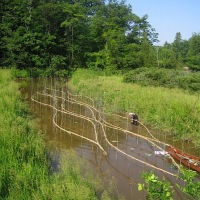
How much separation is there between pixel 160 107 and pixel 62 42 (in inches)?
755

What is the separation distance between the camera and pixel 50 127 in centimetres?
Answer: 996

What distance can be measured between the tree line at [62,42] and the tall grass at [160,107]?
11.0 metres

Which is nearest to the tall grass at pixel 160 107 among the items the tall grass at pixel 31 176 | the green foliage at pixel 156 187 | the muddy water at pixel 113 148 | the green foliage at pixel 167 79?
the muddy water at pixel 113 148

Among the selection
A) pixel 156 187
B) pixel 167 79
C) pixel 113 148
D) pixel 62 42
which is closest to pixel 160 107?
pixel 113 148

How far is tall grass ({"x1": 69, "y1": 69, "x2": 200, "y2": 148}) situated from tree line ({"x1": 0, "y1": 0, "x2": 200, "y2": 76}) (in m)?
11.0

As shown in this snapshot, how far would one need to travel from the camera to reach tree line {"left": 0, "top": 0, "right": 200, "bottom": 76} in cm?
2467

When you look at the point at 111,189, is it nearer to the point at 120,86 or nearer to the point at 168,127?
the point at 168,127

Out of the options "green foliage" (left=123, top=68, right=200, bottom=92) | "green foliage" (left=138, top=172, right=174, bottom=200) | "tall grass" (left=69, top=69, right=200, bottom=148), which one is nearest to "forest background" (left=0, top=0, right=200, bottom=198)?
"green foliage" (left=123, top=68, right=200, bottom=92)

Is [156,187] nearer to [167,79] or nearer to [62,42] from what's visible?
[167,79]

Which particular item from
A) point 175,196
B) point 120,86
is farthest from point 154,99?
point 175,196

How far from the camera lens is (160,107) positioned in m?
10.0

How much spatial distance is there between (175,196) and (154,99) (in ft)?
18.5

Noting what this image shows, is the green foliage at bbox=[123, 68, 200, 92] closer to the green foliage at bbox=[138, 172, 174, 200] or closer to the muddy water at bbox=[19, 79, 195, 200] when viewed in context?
the muddy water at bbox=[19, 79, 195, 200]

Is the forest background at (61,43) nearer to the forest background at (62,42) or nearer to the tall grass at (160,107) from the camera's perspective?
the forest background at (62,42)
